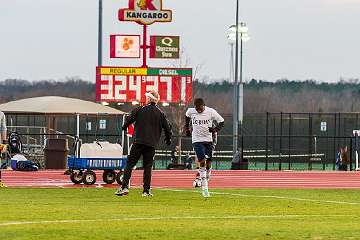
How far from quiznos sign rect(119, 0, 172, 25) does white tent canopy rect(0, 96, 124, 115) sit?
3.25 meters

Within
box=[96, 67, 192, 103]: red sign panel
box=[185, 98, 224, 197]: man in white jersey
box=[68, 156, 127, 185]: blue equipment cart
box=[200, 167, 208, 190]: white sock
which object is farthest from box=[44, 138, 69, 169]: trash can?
box=[200, 167, 208, 190]: white sock

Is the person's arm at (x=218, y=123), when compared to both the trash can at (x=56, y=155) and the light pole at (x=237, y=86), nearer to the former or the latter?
the trash can at (x=56, y=155)

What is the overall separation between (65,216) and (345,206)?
5910 mm

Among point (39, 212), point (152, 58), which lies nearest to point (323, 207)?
point (39, 212)

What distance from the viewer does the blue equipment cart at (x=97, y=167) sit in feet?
97.3

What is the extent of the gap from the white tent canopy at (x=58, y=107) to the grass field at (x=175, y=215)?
1050 cm

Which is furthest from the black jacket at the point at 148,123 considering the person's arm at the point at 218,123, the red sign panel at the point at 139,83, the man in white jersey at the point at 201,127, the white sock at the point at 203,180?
the red sign panel at the point at 139,83

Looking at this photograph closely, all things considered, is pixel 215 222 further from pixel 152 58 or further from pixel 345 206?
pixel 152 58

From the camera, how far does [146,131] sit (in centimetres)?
2395

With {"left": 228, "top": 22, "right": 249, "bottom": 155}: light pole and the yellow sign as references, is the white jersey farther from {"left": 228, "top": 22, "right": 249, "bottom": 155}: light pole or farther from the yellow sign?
{"left": 228, "top": 22, "right": 249, "bottom": 155}: light pole

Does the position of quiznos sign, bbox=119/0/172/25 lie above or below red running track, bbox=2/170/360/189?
above

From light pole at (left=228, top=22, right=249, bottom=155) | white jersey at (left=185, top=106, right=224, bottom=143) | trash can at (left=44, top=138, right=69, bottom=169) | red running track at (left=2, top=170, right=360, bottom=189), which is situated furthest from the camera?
light pole at (left=228, top=22, right=249, bottom=155)

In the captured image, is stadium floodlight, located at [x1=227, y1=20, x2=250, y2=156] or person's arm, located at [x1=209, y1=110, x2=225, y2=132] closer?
person's arm, located at [x1=209, y1=110, x2=225, y2=132]

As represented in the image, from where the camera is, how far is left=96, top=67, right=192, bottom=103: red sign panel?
38.5 metres
